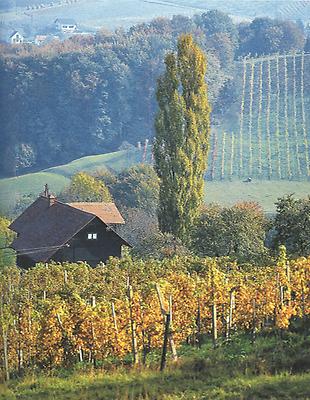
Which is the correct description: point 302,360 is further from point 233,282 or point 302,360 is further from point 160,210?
point 160,210

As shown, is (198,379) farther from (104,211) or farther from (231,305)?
(104,211)

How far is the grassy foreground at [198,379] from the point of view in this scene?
6.88 metres

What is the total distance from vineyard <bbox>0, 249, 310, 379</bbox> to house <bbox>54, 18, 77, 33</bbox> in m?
32.1

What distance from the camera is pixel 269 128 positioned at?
4050 cm

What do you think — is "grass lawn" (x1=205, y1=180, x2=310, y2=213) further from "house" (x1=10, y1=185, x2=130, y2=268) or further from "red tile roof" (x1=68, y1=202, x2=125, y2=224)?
"house" (x1=10, y1=185, x2=130, y2=268)

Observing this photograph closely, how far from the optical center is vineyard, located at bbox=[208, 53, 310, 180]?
34.8m

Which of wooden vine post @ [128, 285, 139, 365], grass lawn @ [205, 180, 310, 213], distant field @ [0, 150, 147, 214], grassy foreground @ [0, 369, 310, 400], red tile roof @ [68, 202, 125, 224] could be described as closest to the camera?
grassy foreground @ [0, 369, 310, 400]

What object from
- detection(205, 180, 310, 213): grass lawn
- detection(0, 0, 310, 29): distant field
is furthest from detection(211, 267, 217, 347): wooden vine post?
detection(0, 0, 310, 29): distant field

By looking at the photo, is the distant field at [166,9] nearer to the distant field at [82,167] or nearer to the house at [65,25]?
the house at [65,25]

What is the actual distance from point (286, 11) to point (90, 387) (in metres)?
47.3

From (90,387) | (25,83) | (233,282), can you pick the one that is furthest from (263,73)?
(90,387)

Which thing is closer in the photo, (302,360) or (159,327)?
(302,360)

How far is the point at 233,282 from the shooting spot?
34.8 feet

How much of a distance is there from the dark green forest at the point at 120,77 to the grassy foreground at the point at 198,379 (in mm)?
27045
